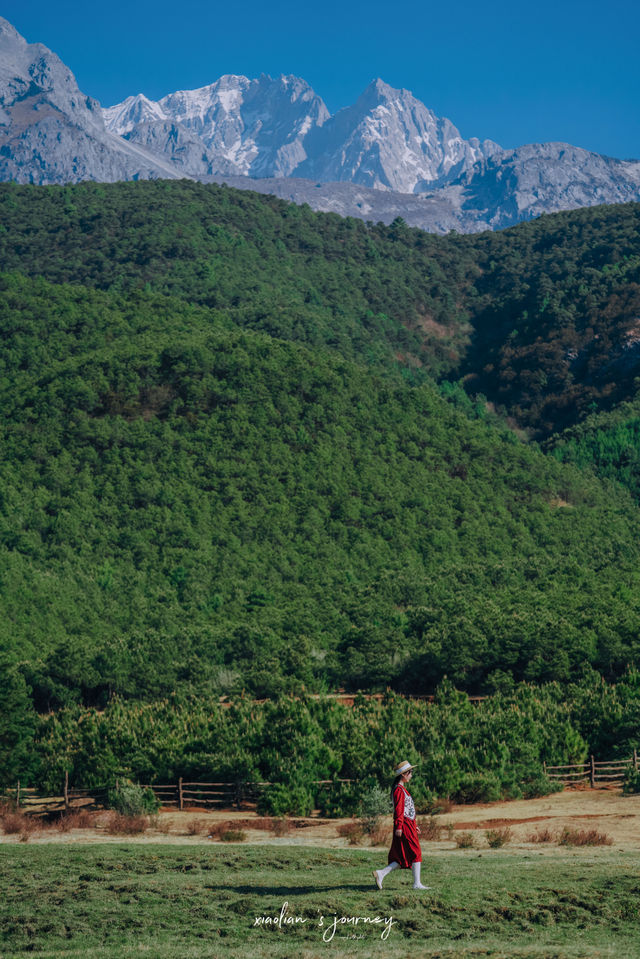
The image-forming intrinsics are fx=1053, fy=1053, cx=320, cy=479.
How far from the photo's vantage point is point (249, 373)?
8931 centimetres

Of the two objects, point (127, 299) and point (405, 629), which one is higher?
point (127, 299)

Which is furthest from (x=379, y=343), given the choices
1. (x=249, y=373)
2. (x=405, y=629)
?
(x=405, y=629)

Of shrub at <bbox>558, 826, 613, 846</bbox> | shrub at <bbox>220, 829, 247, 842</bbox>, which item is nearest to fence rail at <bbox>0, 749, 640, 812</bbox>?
shrub at <bbox>220, 829, 247, 842</bbox>

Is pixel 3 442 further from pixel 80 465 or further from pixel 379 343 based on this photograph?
pixel 379 343

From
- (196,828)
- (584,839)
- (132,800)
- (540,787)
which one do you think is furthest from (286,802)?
(584,839)

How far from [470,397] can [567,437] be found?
18647 millimetres

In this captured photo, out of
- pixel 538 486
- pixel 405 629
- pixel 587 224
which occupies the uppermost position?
pixel 587 224

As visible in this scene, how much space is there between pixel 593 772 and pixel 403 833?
21419mm

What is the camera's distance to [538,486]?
86.6m

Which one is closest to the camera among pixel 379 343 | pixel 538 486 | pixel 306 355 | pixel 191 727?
pixel 191 727

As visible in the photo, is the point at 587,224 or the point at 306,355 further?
the point at 587,224

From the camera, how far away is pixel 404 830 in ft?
49.9

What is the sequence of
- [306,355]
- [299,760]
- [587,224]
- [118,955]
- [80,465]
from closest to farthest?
1. [118,955]
2. [299,760]
3. [80,465]
4. [306,355]
5. [587,224]

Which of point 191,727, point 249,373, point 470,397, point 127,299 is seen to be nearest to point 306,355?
point 249,373
